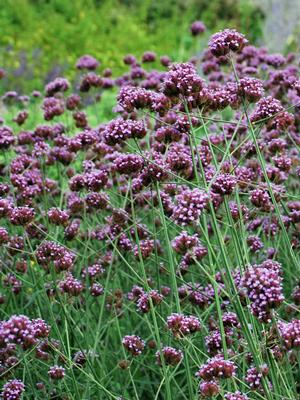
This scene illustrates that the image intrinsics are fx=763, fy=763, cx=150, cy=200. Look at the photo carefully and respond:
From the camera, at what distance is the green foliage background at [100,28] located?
8633 mm

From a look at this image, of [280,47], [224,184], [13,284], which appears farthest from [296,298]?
[280,47]

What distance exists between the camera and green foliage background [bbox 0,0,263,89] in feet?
28.3

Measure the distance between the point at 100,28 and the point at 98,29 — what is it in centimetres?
4

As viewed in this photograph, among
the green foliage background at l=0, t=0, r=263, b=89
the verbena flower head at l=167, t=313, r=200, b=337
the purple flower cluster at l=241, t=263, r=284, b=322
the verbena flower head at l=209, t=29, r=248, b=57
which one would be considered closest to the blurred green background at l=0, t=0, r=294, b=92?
the green foliage background at l=0, t=0, r=263, b=89

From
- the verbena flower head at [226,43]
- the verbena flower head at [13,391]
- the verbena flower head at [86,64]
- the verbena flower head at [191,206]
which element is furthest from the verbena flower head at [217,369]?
the verbena flower head at [86,64]

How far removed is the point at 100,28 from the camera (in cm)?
995

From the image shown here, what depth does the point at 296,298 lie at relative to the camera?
2.32 metres

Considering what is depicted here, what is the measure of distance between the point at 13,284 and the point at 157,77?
1.59 meters

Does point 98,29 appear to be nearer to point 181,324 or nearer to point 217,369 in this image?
point 181,324

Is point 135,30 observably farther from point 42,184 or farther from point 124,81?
point 42,184

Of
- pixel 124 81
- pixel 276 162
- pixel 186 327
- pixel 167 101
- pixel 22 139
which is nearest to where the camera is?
pixel 186 327

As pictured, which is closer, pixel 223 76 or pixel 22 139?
pixel 22 139

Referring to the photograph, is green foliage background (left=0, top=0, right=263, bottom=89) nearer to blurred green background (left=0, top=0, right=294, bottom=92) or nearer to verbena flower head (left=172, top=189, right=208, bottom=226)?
blurred green background (left=0, top=0, right=294, bottom=92)

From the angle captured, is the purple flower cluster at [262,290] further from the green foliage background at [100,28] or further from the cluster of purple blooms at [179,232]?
the green foliage background at [100,28]
